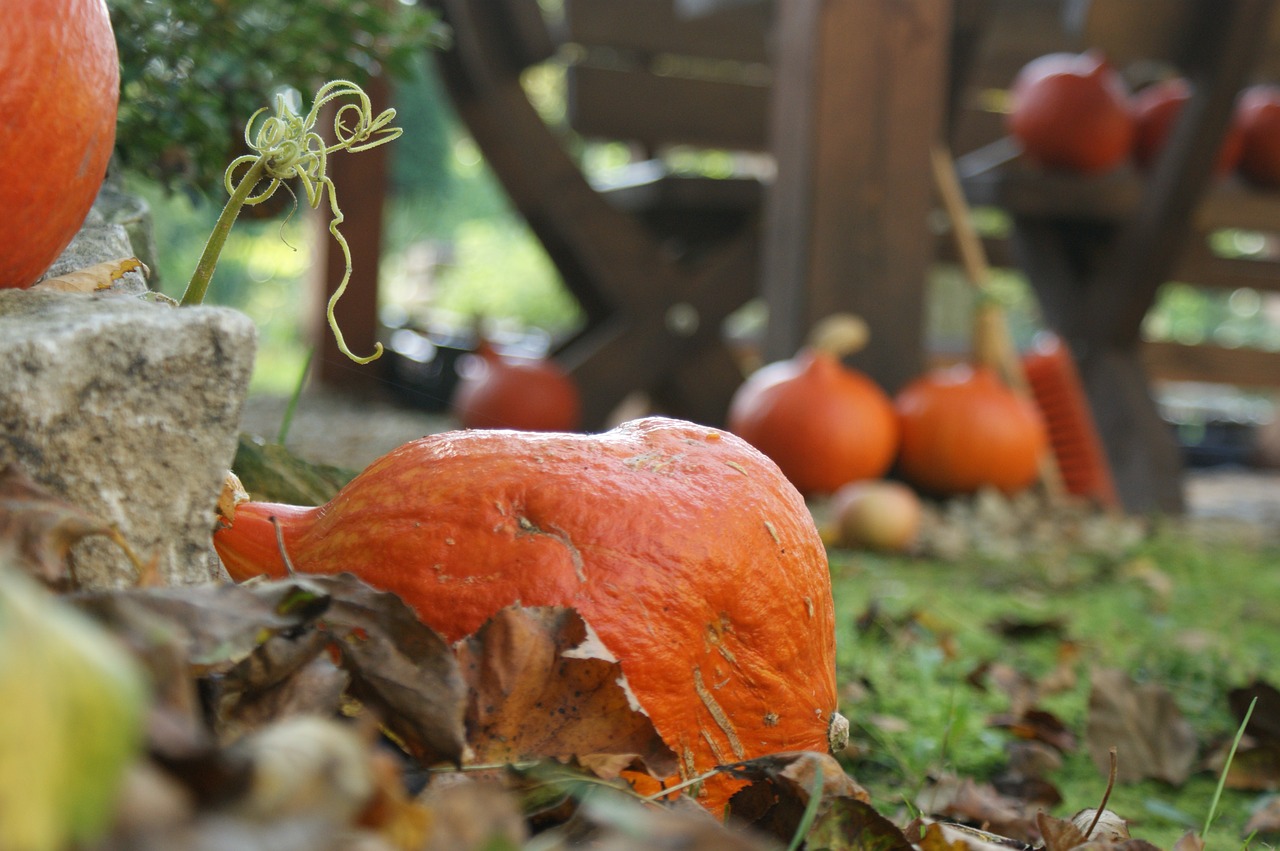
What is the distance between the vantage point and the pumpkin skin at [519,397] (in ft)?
14.3

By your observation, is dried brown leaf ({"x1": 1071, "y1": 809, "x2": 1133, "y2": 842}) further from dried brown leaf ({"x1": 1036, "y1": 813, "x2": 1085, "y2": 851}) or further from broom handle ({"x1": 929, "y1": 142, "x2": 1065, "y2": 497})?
broom handle ({"x1": 929, "y1": 142, "x2": 1065, "y2": 497})

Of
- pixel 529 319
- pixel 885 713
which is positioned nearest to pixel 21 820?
pixel 885 713

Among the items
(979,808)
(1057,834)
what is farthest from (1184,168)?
(1057,834)

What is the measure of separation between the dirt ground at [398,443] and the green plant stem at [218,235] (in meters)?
2.45

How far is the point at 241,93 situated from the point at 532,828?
135 centimetres

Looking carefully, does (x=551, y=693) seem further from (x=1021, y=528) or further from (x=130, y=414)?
(x=1021, y=528)

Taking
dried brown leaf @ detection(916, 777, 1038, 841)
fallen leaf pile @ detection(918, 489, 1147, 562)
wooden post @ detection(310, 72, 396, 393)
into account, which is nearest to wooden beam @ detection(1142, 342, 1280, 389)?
fallen leaf pile @ detection(918, 489, 1147, 562)

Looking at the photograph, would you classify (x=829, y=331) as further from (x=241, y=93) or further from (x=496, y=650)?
(x=496, y=650)

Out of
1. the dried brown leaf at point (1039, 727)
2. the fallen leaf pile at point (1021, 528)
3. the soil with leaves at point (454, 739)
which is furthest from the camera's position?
the fallen leaf pile at point (1021, 528)

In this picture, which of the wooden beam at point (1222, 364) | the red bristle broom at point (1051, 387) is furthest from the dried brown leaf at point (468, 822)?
the wooden beam at point (1222, 364)

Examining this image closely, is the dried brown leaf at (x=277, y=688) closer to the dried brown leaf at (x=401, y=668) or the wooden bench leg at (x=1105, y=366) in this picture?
the dried brown leaf at (x=401, y=668)

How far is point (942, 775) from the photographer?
4.72 ft

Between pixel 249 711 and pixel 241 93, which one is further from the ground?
pixel 241 93

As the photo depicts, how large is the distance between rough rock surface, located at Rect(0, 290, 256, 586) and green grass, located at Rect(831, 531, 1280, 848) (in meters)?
0.67
